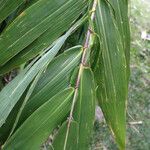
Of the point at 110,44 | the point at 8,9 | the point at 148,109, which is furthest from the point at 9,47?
the point at 148,109

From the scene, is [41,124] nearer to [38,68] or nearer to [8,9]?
[38,68]

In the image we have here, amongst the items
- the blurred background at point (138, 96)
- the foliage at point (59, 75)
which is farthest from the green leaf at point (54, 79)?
the blurred background at point (138, 96)

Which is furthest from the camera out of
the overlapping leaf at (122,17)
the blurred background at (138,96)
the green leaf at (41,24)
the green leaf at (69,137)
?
the blurred background at (138,96)

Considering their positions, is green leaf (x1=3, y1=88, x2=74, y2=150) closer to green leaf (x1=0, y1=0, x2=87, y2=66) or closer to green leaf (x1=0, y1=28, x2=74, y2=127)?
green leaf (x1=0, y1=28, x2=74, y2=127)

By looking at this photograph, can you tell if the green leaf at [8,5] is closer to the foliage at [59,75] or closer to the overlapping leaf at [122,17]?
the foliage at [59,75]

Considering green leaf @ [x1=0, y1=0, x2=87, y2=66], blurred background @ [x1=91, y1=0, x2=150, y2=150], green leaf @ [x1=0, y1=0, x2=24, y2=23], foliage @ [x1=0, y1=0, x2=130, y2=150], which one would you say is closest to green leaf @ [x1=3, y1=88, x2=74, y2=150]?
foliage @ [x1=0, y1=0, x2=130, y2=150]

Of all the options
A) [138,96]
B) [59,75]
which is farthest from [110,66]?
[138,96]

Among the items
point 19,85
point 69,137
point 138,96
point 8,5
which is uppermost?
point 8,5

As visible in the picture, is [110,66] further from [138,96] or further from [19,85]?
[138,96]
